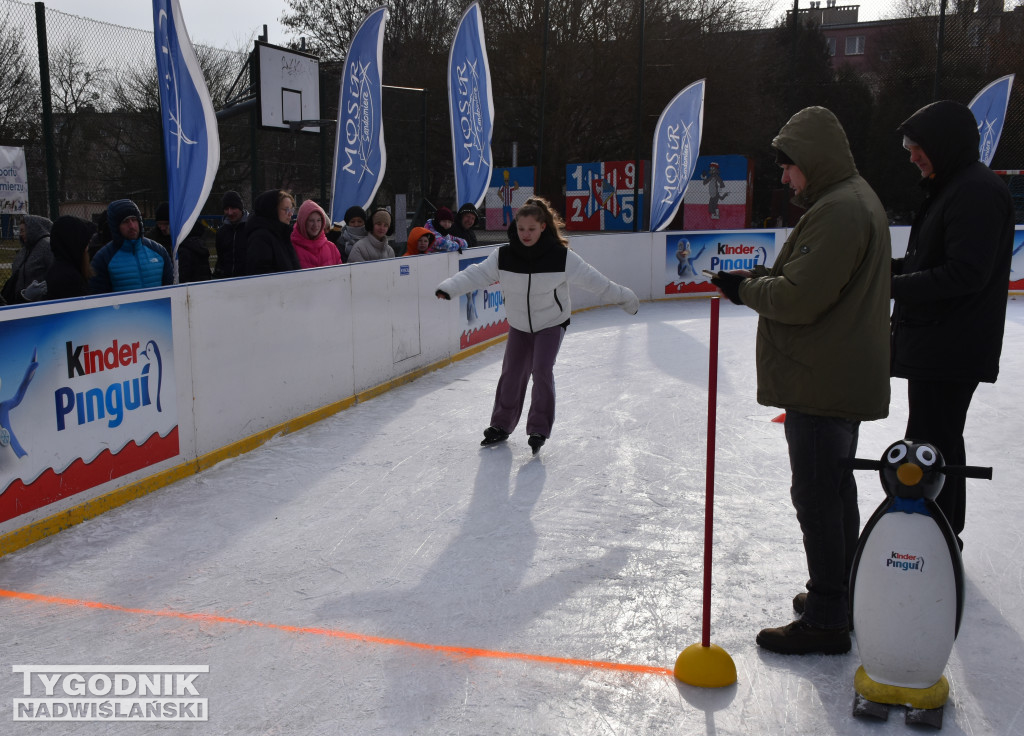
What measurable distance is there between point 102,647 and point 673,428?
3877 mm

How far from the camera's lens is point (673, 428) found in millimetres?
6027

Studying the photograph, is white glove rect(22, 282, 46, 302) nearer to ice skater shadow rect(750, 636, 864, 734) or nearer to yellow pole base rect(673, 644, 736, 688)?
yellow pole base rect(673, 644, 736, 688)

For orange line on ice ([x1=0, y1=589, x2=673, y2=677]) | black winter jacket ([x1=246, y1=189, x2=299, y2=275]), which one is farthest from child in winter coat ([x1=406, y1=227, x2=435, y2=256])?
orange line on ice ([x1=0, y1=589, x2=673, y2=677])

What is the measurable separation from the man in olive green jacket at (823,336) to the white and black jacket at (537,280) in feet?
7.78

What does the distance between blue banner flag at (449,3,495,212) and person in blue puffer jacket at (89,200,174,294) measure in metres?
4.99

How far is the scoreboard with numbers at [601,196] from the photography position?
23.2 m

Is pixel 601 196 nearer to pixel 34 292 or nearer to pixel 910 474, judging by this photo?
pixel 34 292

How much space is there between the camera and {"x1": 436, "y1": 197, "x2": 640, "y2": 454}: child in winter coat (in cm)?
520

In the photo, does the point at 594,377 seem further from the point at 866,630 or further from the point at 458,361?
the point at 866,630

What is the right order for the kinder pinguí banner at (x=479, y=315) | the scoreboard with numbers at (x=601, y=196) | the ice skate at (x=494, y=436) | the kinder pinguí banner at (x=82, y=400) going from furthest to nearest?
1. the scoreboard with numbers at (x=601, y=196)
2. the kinder pinguí banner at (x=479, y=315)
3. the ice skate at (x=494, y=436)
4. the kinder pinguí banner at (x=82, y=400)

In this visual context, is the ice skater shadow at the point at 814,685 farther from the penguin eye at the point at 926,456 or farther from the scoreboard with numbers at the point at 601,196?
the scoreboard with numbers at the point at 601,196

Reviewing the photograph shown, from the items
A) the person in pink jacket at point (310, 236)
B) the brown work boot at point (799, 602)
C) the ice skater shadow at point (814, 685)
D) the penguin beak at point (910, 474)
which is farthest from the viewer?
the person in pink jacket at point (310, 236)

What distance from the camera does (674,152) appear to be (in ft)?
42.7

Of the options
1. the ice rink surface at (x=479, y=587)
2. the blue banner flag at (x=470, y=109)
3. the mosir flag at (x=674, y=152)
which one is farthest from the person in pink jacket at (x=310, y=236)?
the mosir flag at (x=674, y=152)
